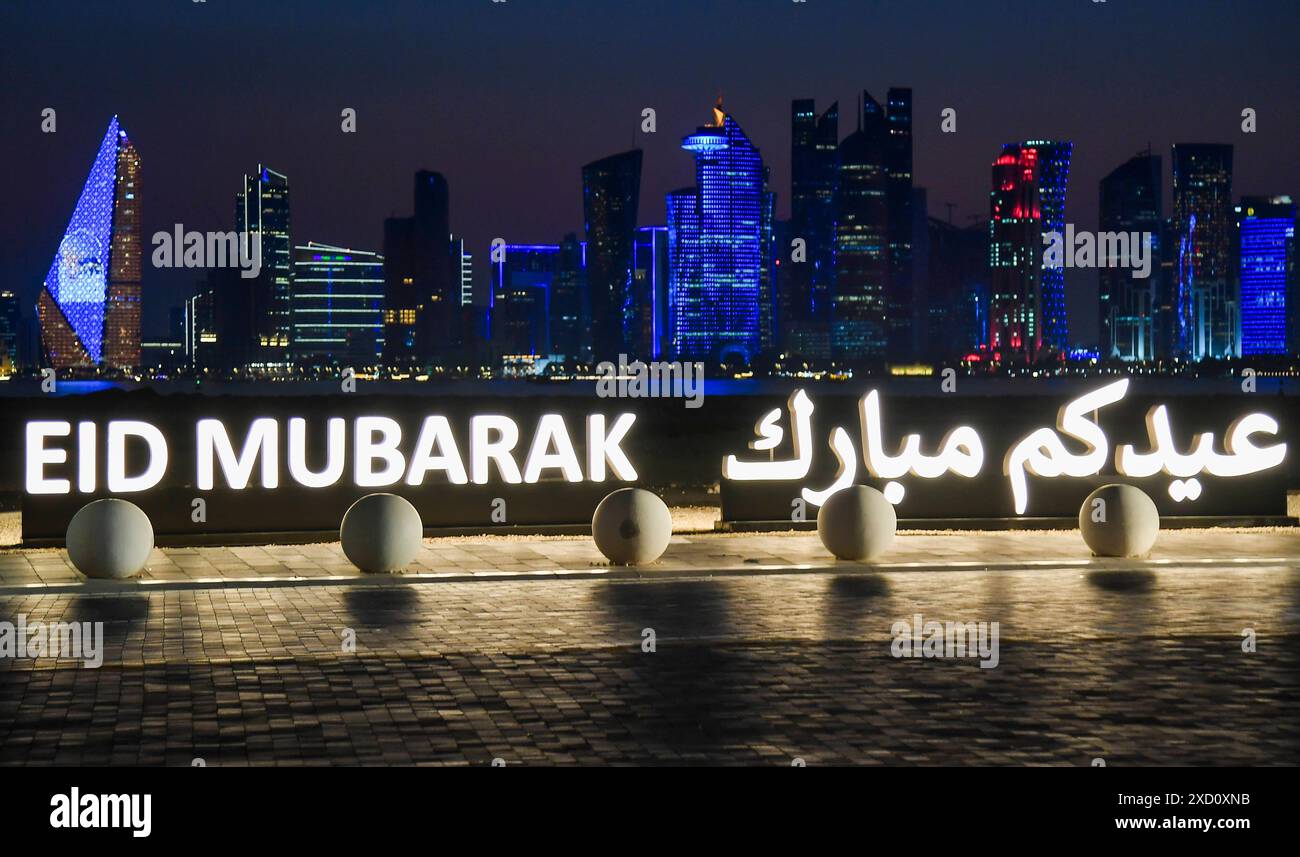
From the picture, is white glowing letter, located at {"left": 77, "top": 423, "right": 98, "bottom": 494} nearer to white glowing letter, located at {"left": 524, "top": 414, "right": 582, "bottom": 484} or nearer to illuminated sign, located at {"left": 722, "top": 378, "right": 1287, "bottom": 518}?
white glowing letter, located at {"left": 524, "top": 414, "right": 582, "bottom": 484}

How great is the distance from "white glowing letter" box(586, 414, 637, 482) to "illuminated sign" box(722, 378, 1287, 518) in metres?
1.49

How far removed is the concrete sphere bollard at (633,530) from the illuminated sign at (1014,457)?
451 centimetres

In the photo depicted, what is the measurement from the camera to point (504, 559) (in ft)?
65.3

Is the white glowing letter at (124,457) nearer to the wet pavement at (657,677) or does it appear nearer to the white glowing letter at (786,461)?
the wet pavement at (657,677)

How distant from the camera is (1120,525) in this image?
20062mm

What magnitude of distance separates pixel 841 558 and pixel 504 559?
399 centimetres

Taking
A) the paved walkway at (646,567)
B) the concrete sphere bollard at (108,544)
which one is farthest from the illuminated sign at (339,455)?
the concrete sphere bollard at (108,544)

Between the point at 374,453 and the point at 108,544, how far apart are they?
5499mm

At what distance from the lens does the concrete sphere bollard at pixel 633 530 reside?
1917 centimetres
